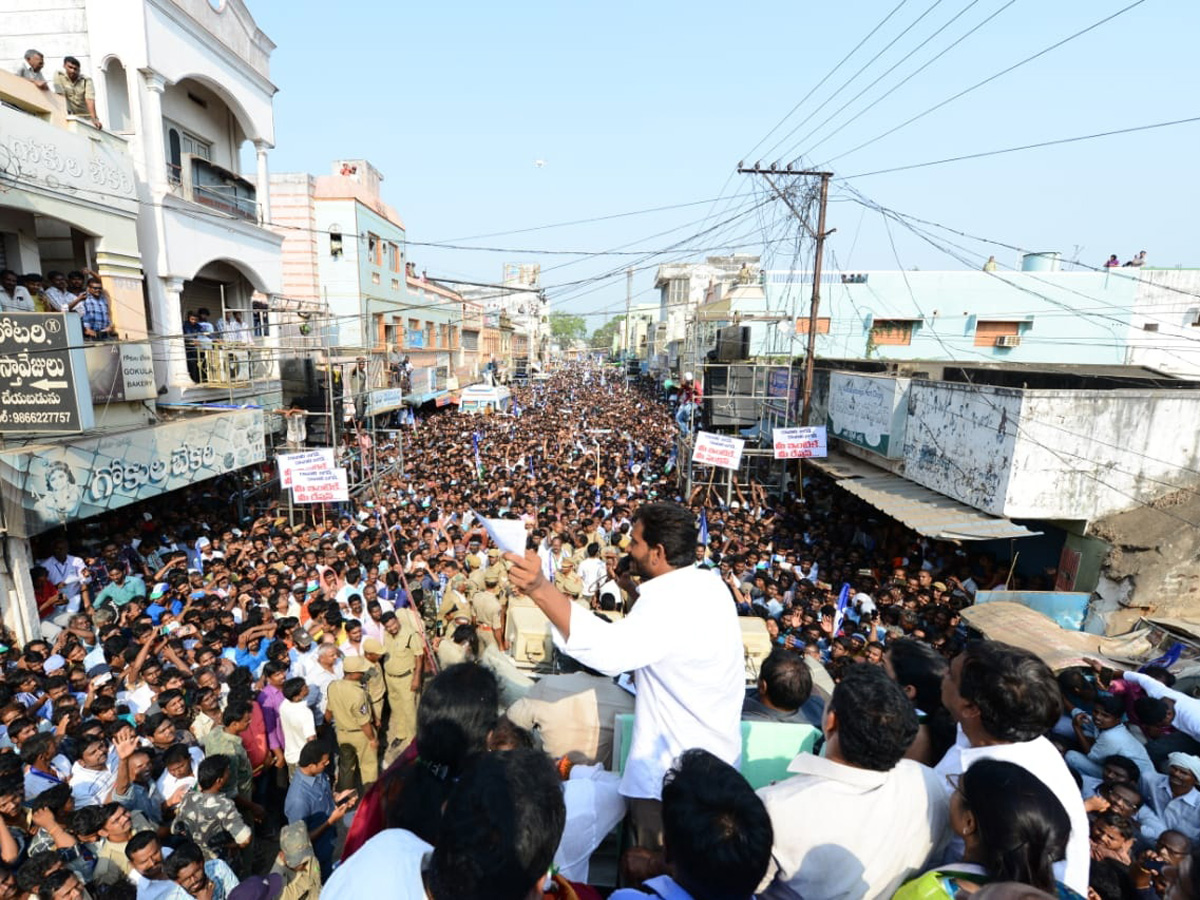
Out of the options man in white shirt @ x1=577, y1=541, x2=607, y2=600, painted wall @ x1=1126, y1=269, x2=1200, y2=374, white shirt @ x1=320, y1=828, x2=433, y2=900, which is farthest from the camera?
painted wall @ x1=1126, y1=269, x2=1200, y2=374

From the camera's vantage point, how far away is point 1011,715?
2.30 metres

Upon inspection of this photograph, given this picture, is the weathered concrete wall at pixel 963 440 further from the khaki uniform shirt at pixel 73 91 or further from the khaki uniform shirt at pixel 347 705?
the khaki uniform shirt at pixel 73 91

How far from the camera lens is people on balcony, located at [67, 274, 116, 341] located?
969 centimetres

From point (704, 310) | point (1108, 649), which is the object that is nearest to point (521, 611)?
point (1108, 649)

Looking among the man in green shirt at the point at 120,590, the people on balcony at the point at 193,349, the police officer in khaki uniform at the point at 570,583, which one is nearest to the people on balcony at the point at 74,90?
A: the people on balcony at the point at 193,349

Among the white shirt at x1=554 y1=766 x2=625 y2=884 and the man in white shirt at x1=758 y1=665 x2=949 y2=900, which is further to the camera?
the white shirt at x1=554 y1=766 x2=625 y2=884

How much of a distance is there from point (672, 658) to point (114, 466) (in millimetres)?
9463

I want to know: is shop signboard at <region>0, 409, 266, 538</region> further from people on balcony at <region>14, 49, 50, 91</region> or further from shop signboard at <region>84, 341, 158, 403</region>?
people on balcony at <region>14, 49, 50, 91</region>

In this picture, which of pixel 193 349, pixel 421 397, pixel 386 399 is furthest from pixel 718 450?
pixel 421 397

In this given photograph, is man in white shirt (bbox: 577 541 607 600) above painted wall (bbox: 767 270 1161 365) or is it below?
below

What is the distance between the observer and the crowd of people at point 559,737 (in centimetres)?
180

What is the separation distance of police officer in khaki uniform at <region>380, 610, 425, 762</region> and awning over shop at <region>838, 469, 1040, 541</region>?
6.63m

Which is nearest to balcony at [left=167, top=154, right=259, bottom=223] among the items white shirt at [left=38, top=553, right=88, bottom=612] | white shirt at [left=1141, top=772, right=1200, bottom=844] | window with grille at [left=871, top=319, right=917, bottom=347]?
white shirt at [left=38, top=553, right=88, bottom=612]

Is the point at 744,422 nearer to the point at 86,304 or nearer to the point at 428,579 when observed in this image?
the point at 428,579
